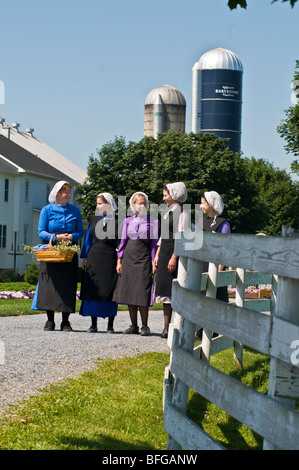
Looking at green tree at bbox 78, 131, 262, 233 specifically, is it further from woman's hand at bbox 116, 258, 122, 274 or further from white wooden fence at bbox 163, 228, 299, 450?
white wooden fence at bbox 163, 228, 299, 450

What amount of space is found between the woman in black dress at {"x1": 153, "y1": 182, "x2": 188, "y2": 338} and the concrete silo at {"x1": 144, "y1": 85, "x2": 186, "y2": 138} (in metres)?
93.9

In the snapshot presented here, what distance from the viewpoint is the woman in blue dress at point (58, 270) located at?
11609 millimetres

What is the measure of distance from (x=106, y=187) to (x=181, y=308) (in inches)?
2246

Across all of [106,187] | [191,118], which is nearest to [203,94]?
[191,118]

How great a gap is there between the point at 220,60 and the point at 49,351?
129994 millimetres

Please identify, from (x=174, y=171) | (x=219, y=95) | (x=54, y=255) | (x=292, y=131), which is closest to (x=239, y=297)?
(x=54, y=255)

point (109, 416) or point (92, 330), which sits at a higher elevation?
point (109, 416)

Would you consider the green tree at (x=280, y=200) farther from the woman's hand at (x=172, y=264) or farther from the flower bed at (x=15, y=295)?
the woman's hand at (x=172, y=264)

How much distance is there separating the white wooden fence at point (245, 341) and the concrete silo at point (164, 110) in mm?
100039

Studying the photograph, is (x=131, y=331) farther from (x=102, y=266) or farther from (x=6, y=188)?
(x=6, y=188)

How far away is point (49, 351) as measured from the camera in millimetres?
9086

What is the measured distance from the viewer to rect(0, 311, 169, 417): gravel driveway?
7207mm
